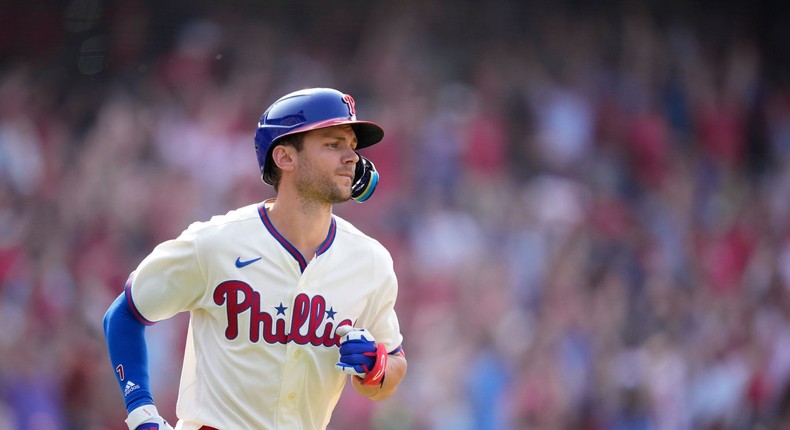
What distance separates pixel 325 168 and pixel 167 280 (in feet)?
2.16

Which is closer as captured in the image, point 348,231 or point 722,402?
point 348,231

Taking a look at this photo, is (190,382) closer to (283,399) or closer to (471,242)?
(283,399)

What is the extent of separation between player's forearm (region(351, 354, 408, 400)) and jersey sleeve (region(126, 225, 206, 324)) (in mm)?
647

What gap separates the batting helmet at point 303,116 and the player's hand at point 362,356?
71 centimetres

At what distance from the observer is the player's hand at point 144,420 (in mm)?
3545

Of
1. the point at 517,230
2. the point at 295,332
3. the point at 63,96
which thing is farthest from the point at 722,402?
the point at 295,332

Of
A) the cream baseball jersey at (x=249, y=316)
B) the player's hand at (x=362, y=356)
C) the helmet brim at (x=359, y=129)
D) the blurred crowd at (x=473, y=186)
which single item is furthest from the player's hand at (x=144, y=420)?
Answer: the blurred crowd at (x=473, y=186)

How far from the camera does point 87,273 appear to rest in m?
7.79

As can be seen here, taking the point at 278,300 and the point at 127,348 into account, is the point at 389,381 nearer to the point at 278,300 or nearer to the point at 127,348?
the point at 278,300

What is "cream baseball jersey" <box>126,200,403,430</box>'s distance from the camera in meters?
3.70

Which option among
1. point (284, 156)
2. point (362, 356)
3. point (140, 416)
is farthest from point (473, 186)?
point (140, 416)

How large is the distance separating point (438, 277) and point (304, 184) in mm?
5294

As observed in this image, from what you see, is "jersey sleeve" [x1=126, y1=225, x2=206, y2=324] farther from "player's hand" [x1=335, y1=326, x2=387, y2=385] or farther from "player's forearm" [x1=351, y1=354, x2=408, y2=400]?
"player's forearm" [x1=351, y1=354, x2=408, y2=400]

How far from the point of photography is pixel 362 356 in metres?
3.60
